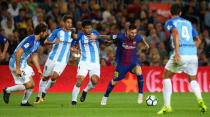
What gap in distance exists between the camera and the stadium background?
17438mm

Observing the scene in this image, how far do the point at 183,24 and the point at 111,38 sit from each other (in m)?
2.66

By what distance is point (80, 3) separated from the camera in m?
20.4

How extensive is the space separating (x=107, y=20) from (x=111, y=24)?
608mm

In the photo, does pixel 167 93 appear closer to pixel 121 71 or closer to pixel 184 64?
pixel 184 64

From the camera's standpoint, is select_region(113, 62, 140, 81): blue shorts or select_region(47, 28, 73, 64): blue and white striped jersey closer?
select_region(113, 62, 140, 81): blue shorts

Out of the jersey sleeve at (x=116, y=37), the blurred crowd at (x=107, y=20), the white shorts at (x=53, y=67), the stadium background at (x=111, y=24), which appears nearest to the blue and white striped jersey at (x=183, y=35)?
the jersey sleeve at (x=116, y=37)

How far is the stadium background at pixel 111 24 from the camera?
17.4 metres

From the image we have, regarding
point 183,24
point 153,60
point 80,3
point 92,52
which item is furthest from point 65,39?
point 80,3

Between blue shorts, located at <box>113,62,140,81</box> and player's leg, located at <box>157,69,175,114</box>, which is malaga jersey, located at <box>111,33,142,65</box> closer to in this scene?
blue shorts, located at <box>113,62,140,81</box>

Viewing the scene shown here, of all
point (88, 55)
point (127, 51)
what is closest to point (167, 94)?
point (127, 51)

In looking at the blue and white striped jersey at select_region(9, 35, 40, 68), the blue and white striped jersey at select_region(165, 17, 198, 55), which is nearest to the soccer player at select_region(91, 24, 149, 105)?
the blue and white striped jersey at select_region(9, 35, 40, 68)

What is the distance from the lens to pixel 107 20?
796 inches

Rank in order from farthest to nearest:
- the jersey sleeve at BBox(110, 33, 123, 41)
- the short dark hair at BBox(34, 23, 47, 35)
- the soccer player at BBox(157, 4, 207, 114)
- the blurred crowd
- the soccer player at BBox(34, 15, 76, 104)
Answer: the blurred crowd, the soccer player at BBox(34, 15, 76, 104), the jersey sleeve at BBox(110, 33, 123, 41), the short dark hair at BBox(34, 23, 47, 35), the soccer player at BBox(157, 4, 207, 114)

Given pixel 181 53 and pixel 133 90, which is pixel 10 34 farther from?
pixel 181 53
